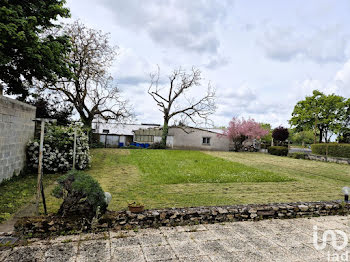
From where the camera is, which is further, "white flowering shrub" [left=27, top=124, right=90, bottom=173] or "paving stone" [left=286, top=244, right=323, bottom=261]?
"white flowering shrub" [left=27, top=124, right=90, bottom=173]

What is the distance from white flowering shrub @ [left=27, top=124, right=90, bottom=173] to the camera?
9.58 meters

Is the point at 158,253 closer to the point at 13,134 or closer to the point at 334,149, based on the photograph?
the point at 13,134

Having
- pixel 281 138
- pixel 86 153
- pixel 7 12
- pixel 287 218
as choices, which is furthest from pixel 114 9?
pixel 281 138

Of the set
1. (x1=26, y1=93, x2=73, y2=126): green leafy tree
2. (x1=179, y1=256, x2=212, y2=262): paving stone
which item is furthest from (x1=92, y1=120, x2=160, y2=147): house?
(x1=179, y1=256, x2=212, y2=262): paving stone

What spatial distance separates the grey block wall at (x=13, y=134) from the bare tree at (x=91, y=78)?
9780 millimetres

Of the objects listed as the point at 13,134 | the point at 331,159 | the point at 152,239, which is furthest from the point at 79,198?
the point at 331,159

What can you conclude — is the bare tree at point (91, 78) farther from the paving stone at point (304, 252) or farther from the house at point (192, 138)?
the paving stone at point (304, 252)

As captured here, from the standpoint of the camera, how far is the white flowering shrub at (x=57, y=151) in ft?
31.4

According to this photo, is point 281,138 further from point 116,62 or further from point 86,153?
point 86,153

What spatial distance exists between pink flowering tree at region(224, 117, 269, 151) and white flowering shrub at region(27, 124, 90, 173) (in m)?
21.5

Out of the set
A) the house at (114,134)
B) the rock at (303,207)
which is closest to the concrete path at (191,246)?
the rock at (303,207)

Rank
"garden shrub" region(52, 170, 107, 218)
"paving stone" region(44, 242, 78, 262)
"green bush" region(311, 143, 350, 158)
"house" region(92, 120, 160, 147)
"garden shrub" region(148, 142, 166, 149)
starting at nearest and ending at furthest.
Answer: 1. "paving stone" region(44, 242, 78, 262)
2. "garden shrub" region(52, 170, 107, 218)
3. "green bush" region(311, 143, 350, 158)
4. "garden shrub" region(148, 142, 166, 149)
5. "house" region(92, 120, 160, 147)

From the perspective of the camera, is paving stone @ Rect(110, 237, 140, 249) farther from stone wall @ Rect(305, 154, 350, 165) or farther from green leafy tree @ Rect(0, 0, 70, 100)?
stone wall @ Rect(305, 154, 350, 165)

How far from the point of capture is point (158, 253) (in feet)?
12.1
